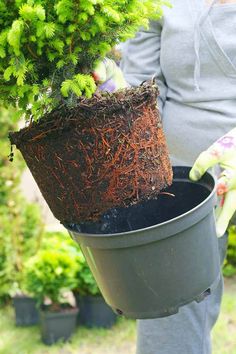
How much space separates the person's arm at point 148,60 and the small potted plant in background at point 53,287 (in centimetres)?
161

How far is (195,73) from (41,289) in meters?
1.92

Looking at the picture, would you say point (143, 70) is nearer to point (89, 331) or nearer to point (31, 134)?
point (31, 134)

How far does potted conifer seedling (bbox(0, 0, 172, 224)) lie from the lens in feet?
4.20

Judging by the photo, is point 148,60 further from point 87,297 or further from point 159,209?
point 87,297

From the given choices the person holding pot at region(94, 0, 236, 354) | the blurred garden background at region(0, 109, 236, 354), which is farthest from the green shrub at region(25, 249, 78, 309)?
the person holding pot at region(94, 0, 236, 354)

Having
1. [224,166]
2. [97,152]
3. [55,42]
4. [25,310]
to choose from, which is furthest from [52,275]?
[55,42]

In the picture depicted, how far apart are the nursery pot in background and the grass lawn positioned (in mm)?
1991

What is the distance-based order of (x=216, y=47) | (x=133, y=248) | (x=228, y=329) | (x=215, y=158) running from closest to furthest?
(x=133, y=248) < (x=215, y=158) < (x=216, y=47) < (x=228, y=329)

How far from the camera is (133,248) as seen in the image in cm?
139

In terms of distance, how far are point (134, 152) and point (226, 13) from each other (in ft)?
2.17

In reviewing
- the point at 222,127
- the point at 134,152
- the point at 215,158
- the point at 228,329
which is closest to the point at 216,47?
Result: the point at 222,127

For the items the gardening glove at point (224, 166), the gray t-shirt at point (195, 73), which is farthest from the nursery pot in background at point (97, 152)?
the gray t-shirt at point (195, 73)

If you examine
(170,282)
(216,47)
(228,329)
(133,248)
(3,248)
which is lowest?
(228,329)

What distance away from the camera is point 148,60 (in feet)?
6.57
